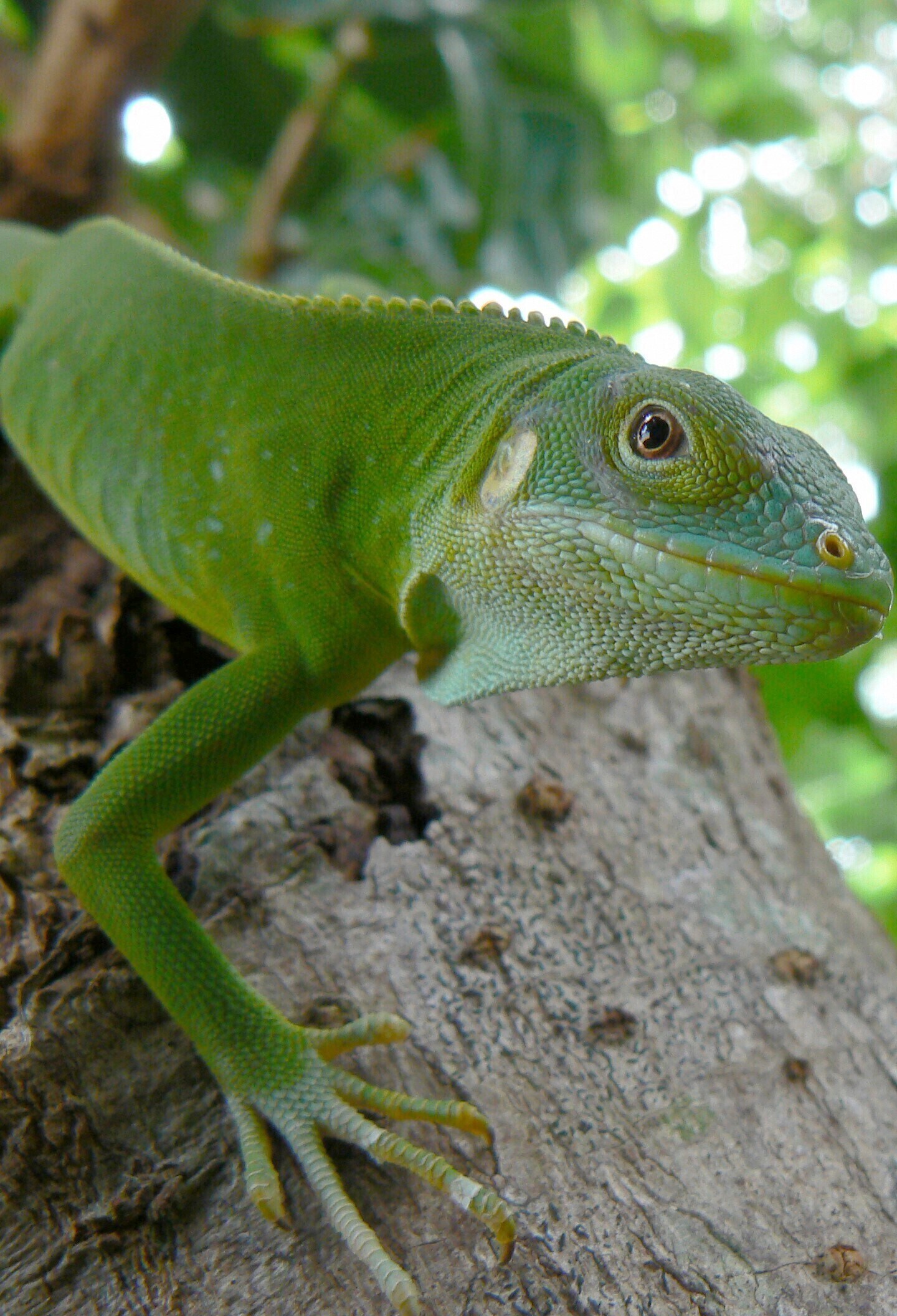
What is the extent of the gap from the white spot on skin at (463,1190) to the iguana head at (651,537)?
0.94 m

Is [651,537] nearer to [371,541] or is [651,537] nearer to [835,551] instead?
[835,551]

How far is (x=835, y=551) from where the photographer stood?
1610 mm

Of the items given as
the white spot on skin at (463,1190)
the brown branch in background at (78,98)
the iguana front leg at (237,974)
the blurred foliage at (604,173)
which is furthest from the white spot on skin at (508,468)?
the brown branch in background at (78,98)

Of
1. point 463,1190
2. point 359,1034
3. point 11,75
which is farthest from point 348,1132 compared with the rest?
point 11,75

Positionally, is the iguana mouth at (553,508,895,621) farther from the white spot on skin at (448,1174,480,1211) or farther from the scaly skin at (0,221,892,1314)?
the white spot on skin at (448,1174,480,1211)

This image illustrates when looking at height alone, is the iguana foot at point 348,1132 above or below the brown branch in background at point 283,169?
below

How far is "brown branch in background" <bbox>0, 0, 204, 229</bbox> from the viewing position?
4.46 m

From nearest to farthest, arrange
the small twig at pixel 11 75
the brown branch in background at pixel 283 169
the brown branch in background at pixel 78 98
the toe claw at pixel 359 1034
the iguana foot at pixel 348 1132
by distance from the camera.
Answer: the iguana foot at pixel 348 1132
the toe claw at pixel 359 1034
the brown branch in background at pixel 78 98
the small twig at pixel 11 75
the brown branch in background at pixel 283 169

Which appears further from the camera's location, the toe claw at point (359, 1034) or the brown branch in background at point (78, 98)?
the brown branch in background at point (78, 98)

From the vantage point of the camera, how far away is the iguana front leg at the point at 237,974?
5.51 feet

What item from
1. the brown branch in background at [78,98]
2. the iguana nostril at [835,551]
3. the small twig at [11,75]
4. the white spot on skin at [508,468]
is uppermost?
the small twig at [11,75]

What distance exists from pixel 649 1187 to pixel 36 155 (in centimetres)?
502

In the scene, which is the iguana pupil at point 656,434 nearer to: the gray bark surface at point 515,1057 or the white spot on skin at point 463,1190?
the gray bark surface at point 515,1057

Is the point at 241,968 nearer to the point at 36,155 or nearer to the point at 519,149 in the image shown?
the point at 36,155
